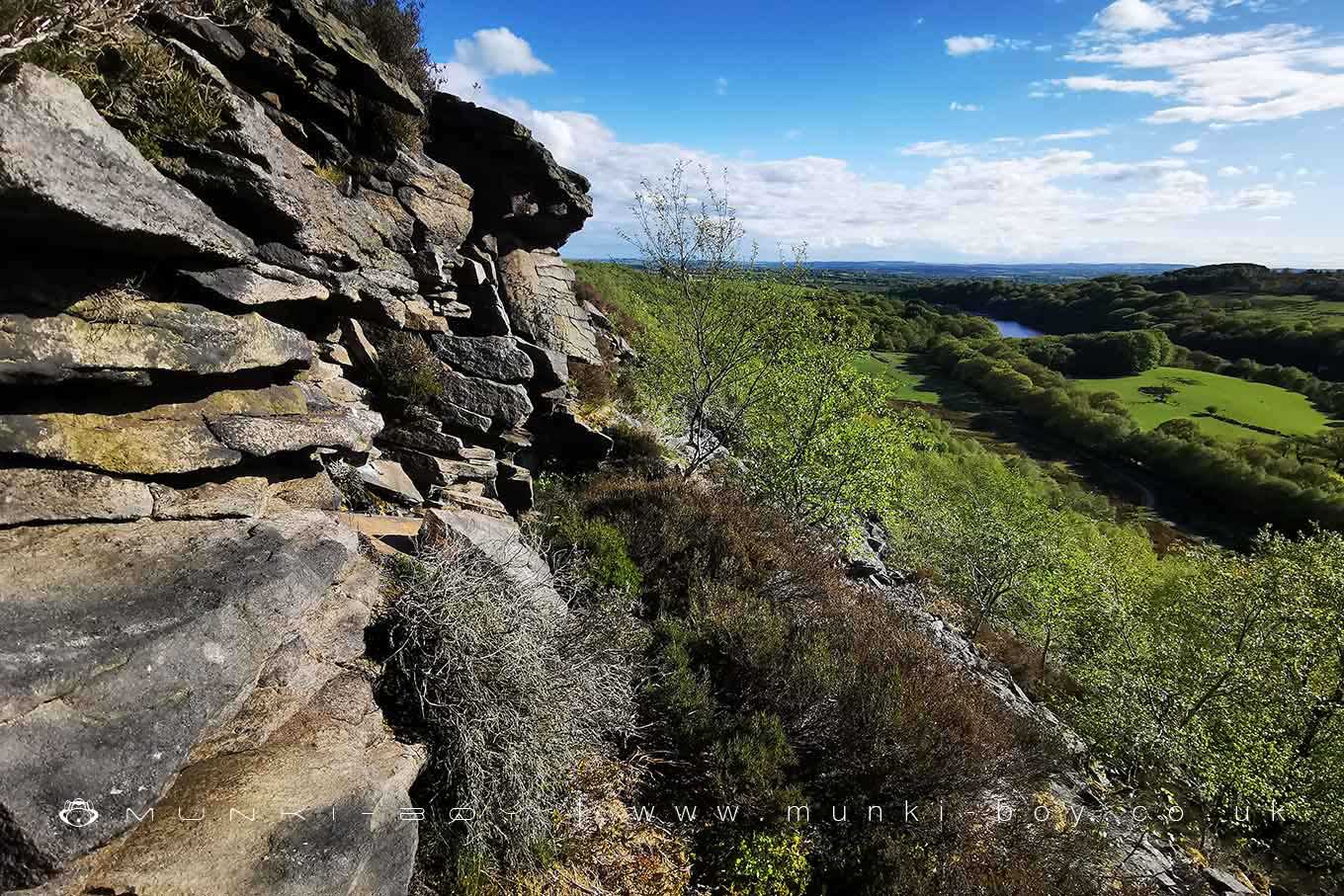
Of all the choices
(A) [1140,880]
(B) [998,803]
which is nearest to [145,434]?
(B) [998,803]

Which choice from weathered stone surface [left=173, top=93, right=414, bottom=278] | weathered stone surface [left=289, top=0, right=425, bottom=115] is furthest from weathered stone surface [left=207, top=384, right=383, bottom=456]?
weathered stone surface [left=289, top=0, right=425, bottom=115]

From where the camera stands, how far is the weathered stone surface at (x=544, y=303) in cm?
1438

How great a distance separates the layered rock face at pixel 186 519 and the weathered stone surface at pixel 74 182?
2cm

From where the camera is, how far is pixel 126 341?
479cm

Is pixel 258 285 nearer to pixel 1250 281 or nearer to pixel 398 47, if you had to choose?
pixel 398 47

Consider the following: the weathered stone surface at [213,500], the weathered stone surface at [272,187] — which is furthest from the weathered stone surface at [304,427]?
the weathered stone surface at [272,187]

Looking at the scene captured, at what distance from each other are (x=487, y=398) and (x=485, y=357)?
89 centimetres

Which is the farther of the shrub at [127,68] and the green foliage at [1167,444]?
the green foliage at [1167,444]

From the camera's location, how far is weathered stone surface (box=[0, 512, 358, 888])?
3.19m

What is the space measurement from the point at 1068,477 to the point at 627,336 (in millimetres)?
58077

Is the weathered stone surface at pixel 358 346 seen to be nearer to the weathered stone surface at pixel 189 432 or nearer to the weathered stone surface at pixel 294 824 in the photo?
the weathered stone surface at pixel 189 432

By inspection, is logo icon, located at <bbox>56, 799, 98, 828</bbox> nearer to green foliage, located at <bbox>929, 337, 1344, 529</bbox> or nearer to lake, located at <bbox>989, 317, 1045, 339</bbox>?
green foliage, located at <bbox>929, 337, 1344, 529</bbox>

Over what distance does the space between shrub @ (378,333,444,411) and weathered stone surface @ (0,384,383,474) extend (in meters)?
2.47

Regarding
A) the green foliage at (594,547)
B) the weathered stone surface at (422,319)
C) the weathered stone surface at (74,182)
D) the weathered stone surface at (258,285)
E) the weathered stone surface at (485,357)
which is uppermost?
the weathered stone surface at (74,182)
